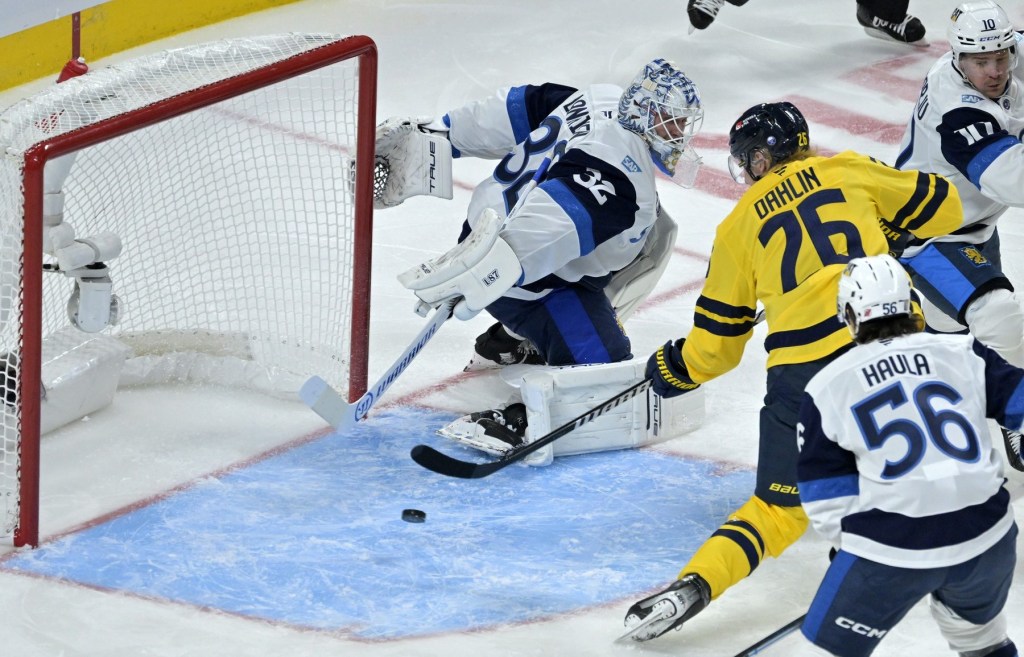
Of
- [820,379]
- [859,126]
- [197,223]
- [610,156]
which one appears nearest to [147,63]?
[197,223]

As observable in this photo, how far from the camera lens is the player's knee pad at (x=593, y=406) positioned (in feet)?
12.1

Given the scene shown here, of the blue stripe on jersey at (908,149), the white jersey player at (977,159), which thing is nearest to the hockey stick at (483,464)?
the white jersey player at (977,159)

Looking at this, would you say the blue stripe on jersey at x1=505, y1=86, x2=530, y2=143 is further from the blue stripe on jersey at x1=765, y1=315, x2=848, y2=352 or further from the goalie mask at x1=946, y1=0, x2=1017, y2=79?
the blue stripe on jersey at x1=765, y1=315, x2=848, y2=352

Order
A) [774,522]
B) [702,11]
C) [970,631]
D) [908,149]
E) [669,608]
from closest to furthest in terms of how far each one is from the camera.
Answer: [970,631], [669,608], [774,522], [908,149], [702,11]

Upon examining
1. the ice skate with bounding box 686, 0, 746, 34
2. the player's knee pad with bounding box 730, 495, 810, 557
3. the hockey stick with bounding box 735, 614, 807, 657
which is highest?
the ice skate with bounding box 686, 0, 746, 34

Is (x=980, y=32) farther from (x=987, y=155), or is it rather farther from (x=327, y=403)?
(x=327, y=403)

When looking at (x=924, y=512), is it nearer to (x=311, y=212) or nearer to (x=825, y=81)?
(x=311, y=212)

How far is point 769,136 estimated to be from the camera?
121 inches

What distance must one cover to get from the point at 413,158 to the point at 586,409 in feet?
2.60

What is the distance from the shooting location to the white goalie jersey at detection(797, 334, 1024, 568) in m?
2.36

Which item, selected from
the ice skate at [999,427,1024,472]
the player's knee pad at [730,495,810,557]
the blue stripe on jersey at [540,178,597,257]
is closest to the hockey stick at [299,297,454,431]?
the blue stripe on jersey at [540,178,597,257]

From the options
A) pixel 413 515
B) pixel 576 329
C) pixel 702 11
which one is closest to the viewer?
pixel 413 515

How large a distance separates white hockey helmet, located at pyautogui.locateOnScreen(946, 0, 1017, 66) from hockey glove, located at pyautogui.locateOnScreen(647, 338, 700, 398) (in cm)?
107

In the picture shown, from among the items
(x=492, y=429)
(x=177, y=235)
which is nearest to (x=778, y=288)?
(x=492, y=429)
